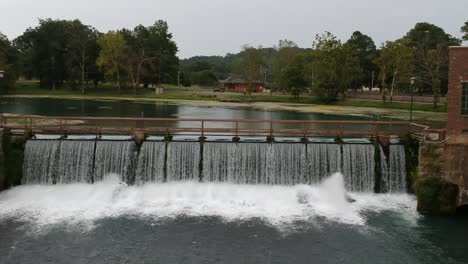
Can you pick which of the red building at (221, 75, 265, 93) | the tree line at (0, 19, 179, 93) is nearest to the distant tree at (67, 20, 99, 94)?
the tree line at (0, 19, 179, 93)

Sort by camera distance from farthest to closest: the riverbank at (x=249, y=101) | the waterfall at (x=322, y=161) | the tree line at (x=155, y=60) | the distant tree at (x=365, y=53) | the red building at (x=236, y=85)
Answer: the red building at (x=236, y=85) → the distant tree at (x=365, y=53) → the tree line at (x=155, y=60) → the riverbank at (x=249, y=101) → the waterfall at (x=322, y=161)

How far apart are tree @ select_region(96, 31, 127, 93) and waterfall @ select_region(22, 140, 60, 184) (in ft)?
244

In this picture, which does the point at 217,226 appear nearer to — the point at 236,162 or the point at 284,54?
the point at 236,162

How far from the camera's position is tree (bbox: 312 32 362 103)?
81875 millimetres

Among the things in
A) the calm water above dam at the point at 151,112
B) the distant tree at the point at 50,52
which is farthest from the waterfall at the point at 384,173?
the distant tree at the point at 50,52

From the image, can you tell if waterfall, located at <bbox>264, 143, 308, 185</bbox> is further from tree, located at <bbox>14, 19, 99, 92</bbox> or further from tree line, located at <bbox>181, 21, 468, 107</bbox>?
tree, located at <bbox>14, 19, 99, 92</bbox>

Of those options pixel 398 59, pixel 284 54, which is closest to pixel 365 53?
pixel 284 54

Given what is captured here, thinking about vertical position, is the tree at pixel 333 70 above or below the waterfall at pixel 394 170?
above

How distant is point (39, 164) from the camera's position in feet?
84.7

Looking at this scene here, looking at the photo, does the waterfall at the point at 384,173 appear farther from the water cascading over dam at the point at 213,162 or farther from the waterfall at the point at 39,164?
the waterfall at the point at 39,164

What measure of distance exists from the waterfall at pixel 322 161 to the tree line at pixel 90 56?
78868mm

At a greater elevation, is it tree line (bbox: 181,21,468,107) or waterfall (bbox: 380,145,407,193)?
tree line (bbox: 181,21,468,107)

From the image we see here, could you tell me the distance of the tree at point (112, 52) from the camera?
9688 centimetres

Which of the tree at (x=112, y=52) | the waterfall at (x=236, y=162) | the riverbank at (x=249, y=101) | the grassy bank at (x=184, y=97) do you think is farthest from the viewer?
the tree at (x=112, y=52)
